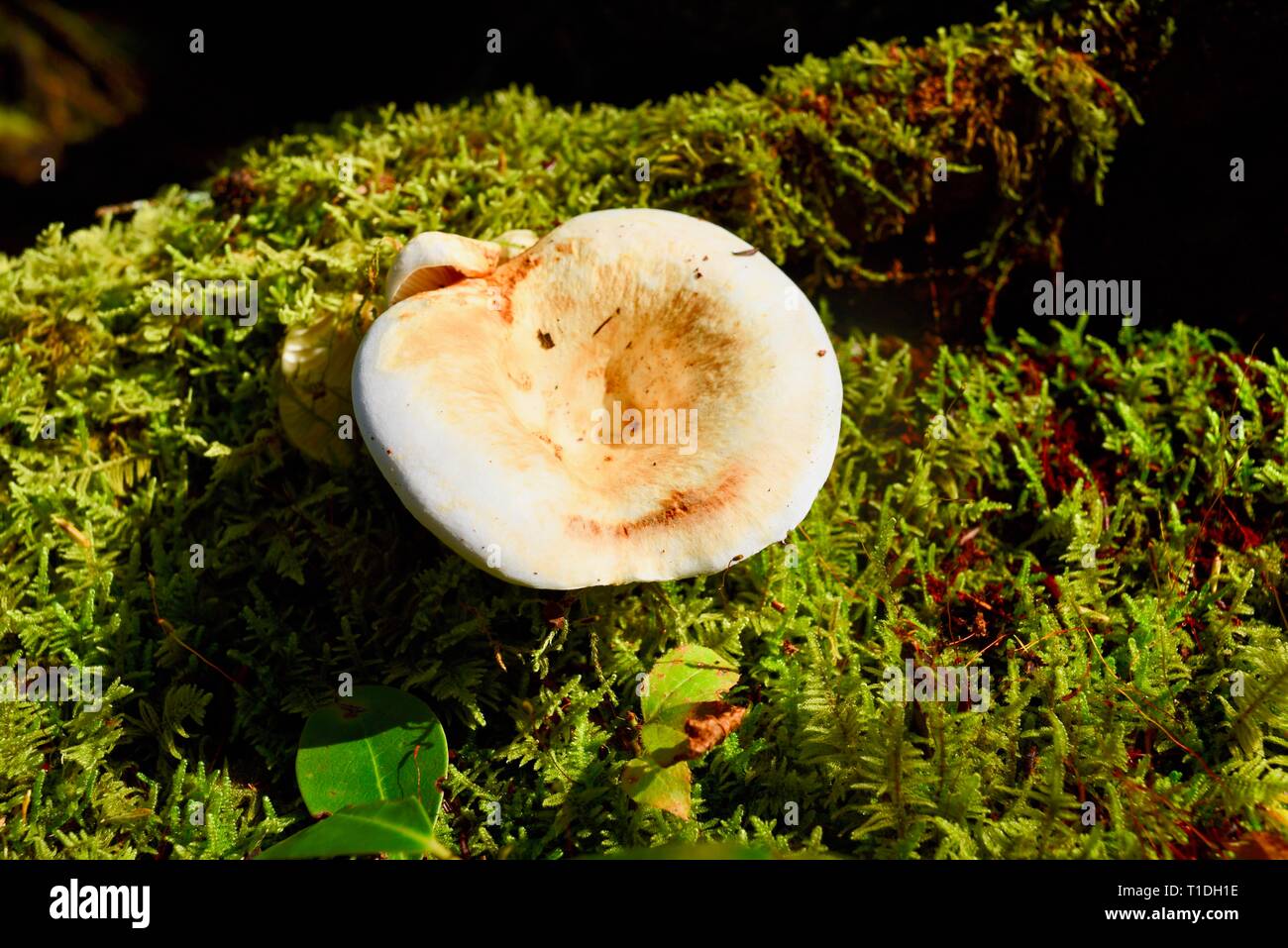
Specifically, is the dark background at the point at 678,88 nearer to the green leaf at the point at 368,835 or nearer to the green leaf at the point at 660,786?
the green leaf at the point at 660,786

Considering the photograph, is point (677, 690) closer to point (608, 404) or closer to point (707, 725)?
point (707, 725)

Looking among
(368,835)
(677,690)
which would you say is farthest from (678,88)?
(368,835)

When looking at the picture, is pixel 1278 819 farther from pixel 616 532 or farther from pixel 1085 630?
pixel 616 532

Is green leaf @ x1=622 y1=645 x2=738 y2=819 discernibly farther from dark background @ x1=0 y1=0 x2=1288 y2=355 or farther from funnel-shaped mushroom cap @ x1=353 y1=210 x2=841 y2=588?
dark background @ x1=0 y1=0 x2=1288 y2=355

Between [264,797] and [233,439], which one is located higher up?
[233,439]

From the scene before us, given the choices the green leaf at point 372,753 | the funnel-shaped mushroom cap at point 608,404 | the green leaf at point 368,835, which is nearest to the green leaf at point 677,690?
the funnel-shaped mushroom cap at point 608,404

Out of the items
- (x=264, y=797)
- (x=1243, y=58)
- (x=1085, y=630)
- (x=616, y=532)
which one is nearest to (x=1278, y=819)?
(x=1085, y=630)
